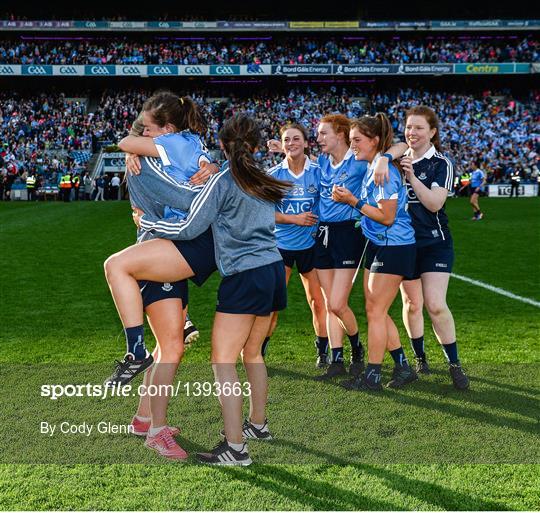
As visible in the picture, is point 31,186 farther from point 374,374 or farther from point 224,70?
point 374,374

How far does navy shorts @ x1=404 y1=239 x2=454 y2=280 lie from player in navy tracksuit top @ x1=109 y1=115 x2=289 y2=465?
172 centimetres

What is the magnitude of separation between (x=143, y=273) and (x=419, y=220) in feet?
7.49

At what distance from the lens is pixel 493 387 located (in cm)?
499

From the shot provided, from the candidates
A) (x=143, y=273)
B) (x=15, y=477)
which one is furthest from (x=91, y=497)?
(x=143, y=273)

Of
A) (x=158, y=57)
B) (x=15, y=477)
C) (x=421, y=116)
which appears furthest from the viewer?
(x=158, y=57)

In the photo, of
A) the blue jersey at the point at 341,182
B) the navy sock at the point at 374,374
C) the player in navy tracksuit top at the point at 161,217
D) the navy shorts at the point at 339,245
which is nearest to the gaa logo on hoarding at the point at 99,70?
the blue jersey at the point at 341,182

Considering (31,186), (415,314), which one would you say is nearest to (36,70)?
(31,186)

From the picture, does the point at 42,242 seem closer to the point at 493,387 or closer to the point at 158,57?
the point at 493,387

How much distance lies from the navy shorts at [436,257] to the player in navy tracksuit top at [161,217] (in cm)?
192

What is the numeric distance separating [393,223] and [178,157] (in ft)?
5.50

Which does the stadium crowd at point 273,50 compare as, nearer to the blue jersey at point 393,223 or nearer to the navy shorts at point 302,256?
the navy shorts at point 302,256

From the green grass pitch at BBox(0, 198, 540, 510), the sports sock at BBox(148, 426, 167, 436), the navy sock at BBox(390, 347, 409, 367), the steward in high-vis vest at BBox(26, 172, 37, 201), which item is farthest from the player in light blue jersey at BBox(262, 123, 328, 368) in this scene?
the steward in high-vis vest at BBox(26, 172, 37, 201)

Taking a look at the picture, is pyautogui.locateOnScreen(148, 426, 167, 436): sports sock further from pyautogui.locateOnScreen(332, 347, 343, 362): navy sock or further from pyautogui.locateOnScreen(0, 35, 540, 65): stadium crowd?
pyautogui.locateOnScreen(0, 35, 540, 65): stadium crowd

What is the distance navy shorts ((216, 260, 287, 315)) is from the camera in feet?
11.5
